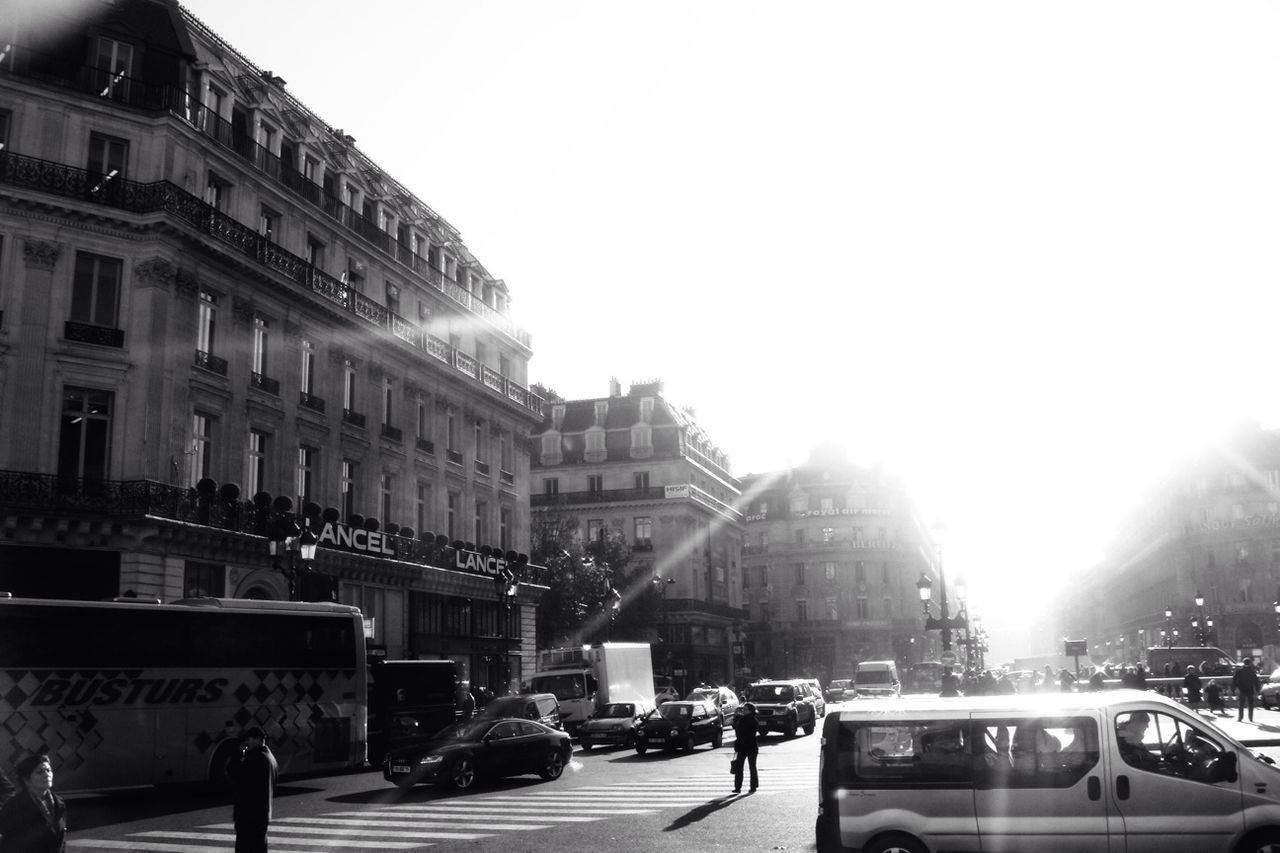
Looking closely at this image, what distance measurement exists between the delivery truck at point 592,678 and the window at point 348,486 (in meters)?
8.66

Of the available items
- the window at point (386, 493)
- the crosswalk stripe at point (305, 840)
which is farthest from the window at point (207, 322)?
the crosswalk stripe at point (305, 840)

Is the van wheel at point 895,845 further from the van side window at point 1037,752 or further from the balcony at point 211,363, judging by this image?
the balcony at point 211,363

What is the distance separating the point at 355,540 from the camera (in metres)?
38.6

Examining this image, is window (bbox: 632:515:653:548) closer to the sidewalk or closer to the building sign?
the building sign

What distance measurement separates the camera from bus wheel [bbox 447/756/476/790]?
22000 millimetres

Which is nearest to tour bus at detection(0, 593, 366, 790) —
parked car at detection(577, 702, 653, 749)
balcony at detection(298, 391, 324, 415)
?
parked car at detection(577, 702, 653, 749)

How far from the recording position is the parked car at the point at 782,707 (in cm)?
3716

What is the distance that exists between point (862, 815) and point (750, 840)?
13.5 feet

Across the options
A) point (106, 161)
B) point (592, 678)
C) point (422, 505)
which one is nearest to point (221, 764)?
point (106, 161)

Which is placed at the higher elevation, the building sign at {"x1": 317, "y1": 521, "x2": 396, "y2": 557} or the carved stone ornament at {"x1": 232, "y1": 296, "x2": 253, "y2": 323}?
the carved stone ornament at {"x1": 232, "y1": 296, "x2": 253, "y2": 323}

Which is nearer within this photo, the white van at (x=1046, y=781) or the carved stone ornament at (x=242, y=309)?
the white van at (x=1046, y=781)

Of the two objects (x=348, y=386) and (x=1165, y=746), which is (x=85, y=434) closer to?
(x=348, y=386)

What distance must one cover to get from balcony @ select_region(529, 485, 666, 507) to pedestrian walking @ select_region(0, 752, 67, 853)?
7425cm

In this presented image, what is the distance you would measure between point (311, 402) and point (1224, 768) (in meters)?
33.1
